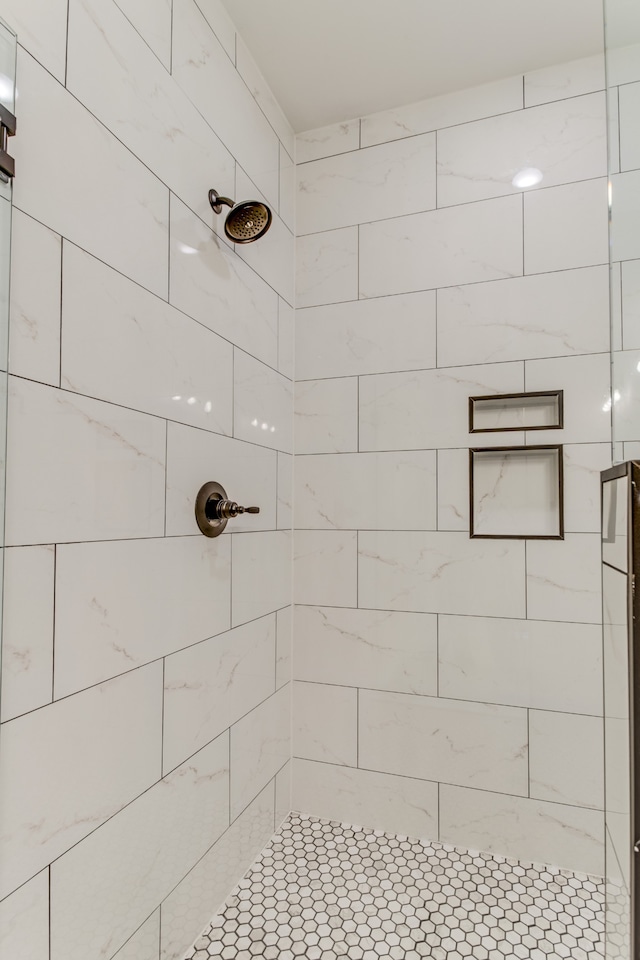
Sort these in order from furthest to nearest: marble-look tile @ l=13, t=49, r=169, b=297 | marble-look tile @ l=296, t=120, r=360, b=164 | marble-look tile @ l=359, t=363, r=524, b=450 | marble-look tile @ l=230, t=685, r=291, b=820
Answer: marble-look tile @ l=296, t=120, r=360, b=164 → marble-look tile @ l=359, t=363, r=524, b=450 → marble-look tile @ l=230, t=685, r=291, b=820 → marble-look tile @ l=13, t=49, r=169, b=297

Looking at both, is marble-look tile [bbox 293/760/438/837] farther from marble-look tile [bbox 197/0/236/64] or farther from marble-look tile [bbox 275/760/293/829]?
marble-look tile [bbox 197/0/236/64]

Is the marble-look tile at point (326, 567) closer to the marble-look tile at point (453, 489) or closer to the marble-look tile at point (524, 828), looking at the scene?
the marble-look tile at point (453, 489)

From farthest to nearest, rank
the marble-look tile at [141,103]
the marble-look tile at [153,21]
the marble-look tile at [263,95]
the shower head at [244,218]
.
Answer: the marble-look tile at [263,95] → the shower head at [244,218] → the marble-look tile at [153,21] → the marble-look tile at [141,103]

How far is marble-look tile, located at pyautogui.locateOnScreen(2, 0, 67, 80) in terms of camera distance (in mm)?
867

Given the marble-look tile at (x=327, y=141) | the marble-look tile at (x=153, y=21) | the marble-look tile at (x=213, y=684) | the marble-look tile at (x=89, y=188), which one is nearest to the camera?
the marble-look tile at (x=89, y=188)

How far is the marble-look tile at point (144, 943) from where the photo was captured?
1.08 metres

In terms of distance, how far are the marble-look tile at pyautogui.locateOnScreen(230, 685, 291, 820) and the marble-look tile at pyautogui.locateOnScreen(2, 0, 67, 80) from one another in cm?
147

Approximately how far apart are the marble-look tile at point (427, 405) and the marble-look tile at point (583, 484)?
16 cm

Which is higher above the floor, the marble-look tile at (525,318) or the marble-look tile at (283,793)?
the marble-look tile at (525,318)

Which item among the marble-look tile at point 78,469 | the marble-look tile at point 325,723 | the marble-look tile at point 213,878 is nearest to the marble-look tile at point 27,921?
the marble-look tile at point 213,878

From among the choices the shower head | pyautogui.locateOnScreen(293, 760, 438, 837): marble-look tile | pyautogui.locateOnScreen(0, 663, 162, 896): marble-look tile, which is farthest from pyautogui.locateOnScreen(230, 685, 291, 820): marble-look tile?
the shower head

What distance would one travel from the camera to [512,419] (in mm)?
1716

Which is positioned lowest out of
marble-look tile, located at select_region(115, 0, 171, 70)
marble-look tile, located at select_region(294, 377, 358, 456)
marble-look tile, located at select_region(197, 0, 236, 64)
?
marble-look tile, located at select_region(294, 377, 358, 456)

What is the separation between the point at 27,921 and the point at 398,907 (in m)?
0.96
